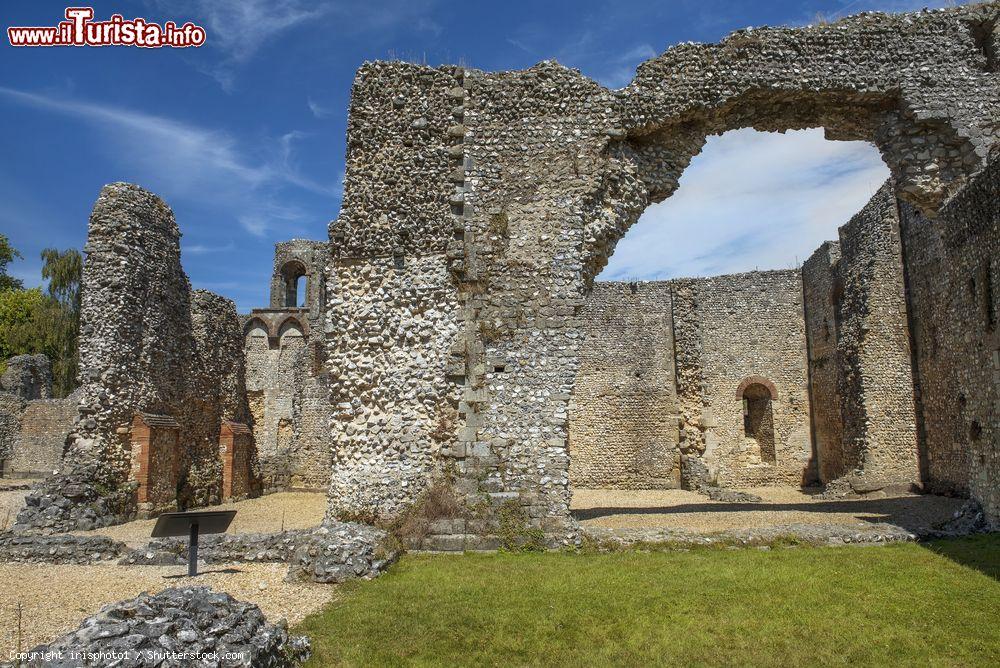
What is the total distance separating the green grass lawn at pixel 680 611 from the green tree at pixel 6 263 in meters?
40.8

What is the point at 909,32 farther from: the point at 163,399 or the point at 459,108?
the point at 163,399

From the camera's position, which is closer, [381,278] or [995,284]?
Result: [995,284]

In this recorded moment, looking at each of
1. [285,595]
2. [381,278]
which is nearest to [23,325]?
[381,278]

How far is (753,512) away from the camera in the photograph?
11.7 m

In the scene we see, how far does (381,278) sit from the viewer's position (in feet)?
30.9

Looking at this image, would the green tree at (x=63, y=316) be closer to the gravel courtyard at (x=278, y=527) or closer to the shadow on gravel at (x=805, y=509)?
the gravel courtyard at (x=278, y=527)

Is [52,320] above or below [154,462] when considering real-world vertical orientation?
above

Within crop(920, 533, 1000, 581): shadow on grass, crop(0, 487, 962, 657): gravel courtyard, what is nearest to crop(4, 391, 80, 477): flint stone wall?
crop(0, 487, 962, 657): gravel courtyard

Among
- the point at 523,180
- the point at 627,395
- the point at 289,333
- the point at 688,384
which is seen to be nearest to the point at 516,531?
the point at 523,180

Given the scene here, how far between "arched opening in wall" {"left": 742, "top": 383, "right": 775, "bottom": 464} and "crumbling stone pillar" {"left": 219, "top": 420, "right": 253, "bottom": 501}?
1429 centimetres

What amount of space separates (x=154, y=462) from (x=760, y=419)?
16.5m

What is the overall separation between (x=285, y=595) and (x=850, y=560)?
5736 millimetres

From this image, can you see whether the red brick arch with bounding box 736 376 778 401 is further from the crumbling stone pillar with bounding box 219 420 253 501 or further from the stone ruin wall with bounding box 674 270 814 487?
the crumbling stone pillar with bounding box 219 420 253 501

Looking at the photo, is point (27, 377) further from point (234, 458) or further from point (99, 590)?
point (99, 590)
